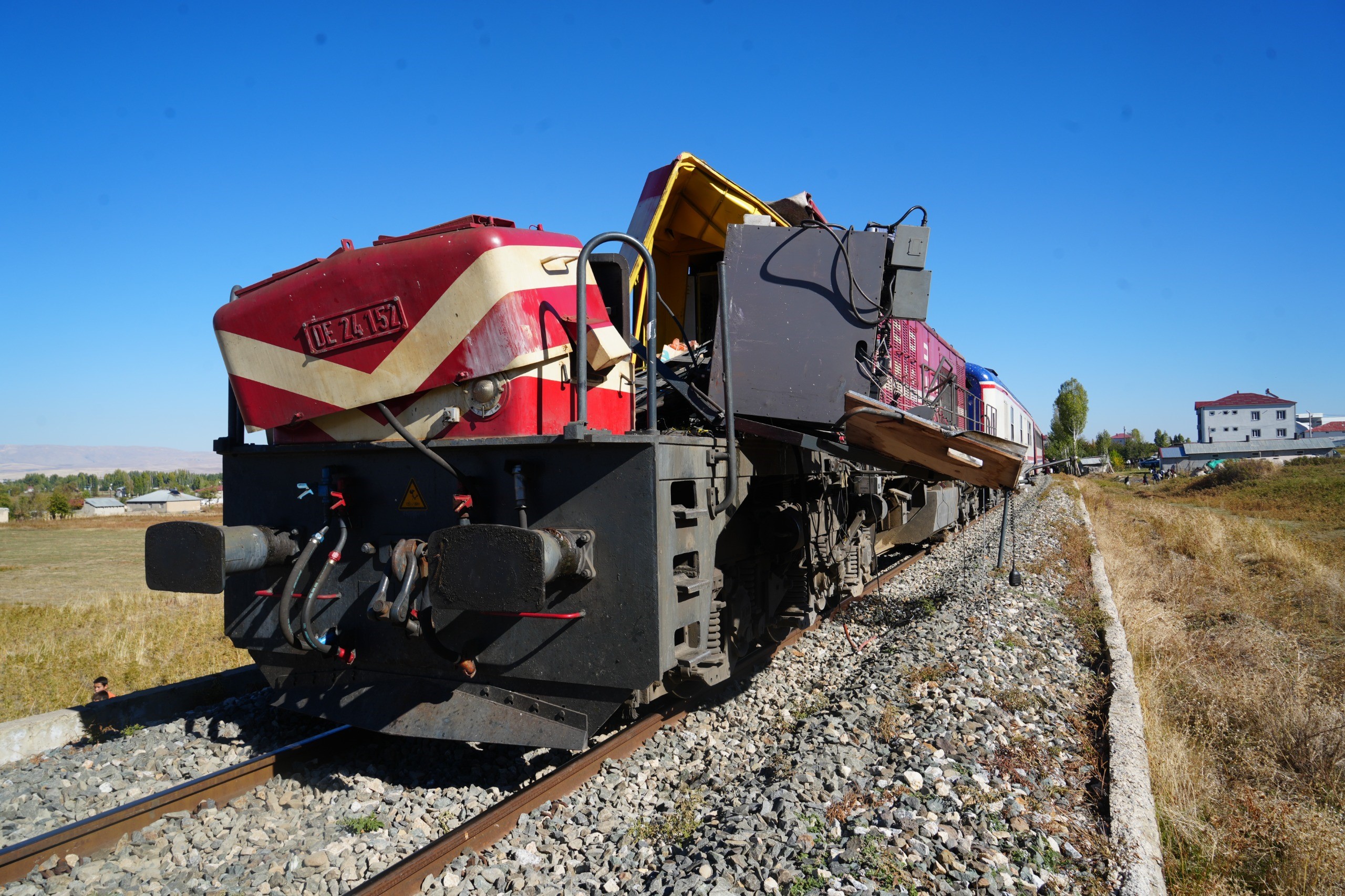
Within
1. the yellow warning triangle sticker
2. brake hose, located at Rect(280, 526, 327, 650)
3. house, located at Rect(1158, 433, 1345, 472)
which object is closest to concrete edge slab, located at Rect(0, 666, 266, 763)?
brake hose, located at Rect(280, 526, 327, 650)

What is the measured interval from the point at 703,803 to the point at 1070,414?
100193mm

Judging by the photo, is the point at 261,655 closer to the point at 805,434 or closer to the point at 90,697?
the point at 90,697

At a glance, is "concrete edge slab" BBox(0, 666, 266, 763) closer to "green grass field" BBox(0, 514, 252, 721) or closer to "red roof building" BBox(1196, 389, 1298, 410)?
"green grass field" BBox(0, 514, 252, 721)

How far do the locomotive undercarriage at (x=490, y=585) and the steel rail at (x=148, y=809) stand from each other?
300 millimetres

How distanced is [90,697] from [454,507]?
447 centimetres

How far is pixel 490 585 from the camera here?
3322 millimetres

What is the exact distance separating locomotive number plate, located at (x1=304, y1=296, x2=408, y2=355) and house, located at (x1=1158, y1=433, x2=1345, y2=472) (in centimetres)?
6911

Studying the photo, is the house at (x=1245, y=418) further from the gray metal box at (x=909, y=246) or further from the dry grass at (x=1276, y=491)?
the gray metal box at (x=909, y=246)

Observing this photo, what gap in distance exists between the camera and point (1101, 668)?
20.9 feet

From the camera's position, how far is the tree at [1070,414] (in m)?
92.0

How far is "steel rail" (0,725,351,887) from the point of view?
3.30 meters

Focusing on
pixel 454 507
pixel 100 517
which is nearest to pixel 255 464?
pixel 454 507

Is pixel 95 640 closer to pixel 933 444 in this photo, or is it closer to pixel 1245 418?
pixel 933 444

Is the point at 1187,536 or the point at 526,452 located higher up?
the point at 526,452
